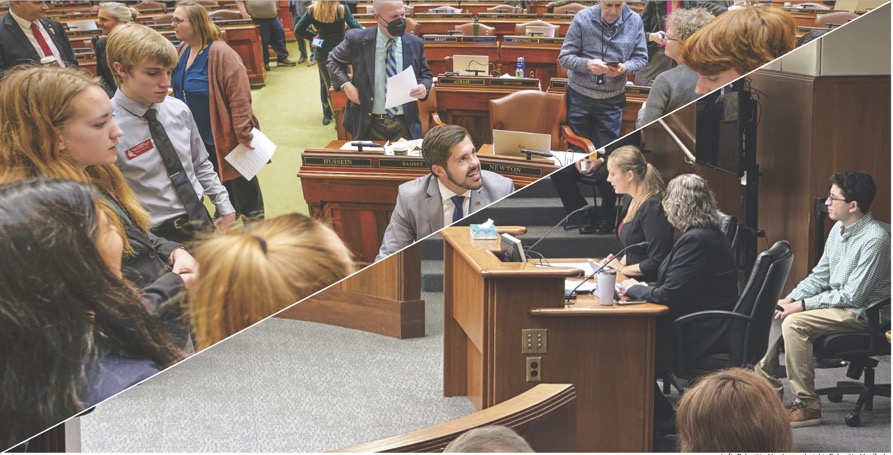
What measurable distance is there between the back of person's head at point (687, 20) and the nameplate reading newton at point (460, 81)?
257mm

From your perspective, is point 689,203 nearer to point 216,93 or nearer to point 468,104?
point 468,104

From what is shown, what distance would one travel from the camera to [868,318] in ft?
5.50

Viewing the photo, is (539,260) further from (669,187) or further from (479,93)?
(479,93)

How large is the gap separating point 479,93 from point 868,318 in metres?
0.90

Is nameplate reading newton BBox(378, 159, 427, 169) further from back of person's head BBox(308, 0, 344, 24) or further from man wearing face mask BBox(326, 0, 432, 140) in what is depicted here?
back of person's head BBox(308, 0, 344, 24)

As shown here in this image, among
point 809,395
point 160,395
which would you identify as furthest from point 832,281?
point 160,395

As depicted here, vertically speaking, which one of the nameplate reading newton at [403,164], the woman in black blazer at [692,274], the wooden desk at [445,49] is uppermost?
the wooden desk at [445,49]

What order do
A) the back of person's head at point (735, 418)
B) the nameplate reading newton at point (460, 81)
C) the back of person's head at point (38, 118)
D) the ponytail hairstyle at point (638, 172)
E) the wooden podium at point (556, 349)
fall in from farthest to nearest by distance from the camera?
the wooden podium at point (556, 349) < the back of person's head at point (735, 418) < the ponytail hairstyle at point (638, 172) < the nameplate reading newton at point (460, 81) < the back of person's head at point (38, 118)

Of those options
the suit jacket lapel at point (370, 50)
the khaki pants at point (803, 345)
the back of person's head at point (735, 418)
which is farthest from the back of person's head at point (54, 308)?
the khaki pants at point (803, 345)

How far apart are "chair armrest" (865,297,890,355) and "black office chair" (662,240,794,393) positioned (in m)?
0.17

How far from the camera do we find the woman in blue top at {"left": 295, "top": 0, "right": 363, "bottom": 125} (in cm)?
111

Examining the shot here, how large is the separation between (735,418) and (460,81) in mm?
754

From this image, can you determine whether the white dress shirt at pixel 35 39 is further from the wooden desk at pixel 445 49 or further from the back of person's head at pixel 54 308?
the wooden desk at pixel 445 49

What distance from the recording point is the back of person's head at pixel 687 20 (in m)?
1.22
